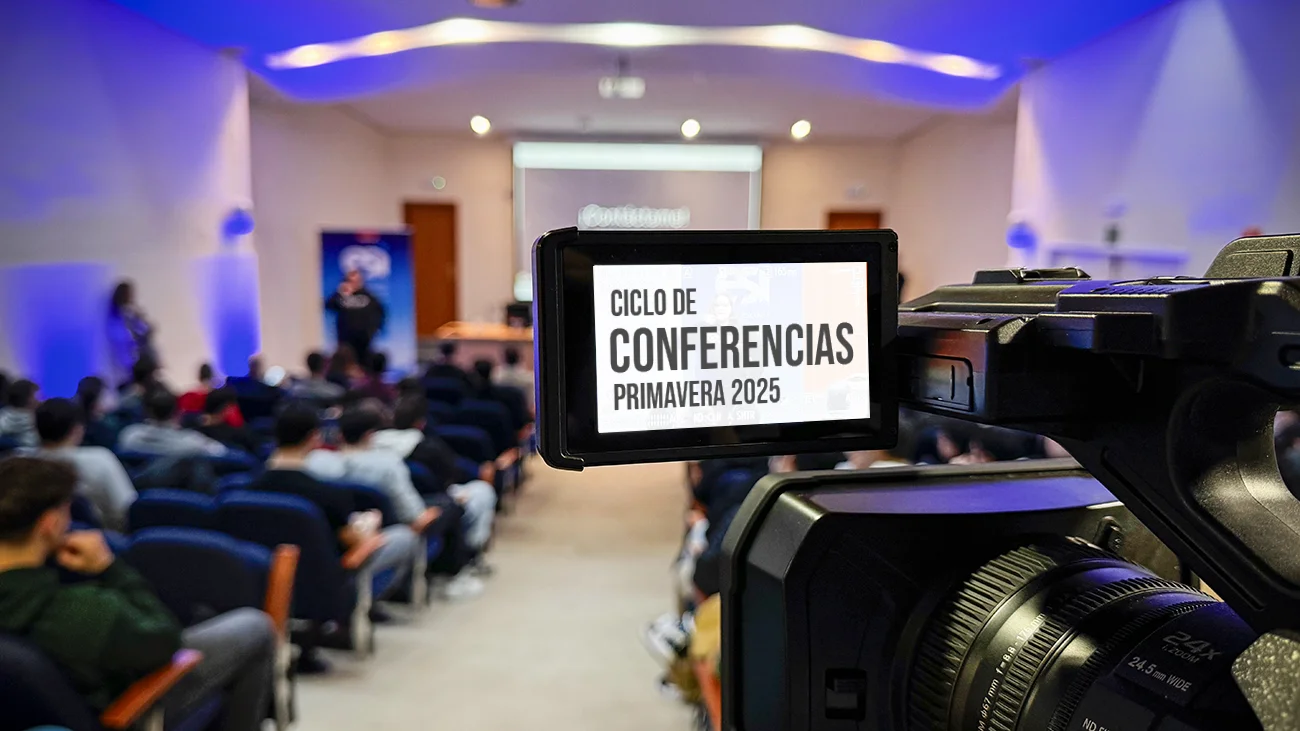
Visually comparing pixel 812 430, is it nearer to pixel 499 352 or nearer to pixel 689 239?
pixel 689 239

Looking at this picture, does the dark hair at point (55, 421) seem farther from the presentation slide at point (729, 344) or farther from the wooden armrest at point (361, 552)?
the presentation slide at point (729, 344)

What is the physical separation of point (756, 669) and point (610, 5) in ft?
19.9

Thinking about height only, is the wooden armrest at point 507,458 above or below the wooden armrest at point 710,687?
below

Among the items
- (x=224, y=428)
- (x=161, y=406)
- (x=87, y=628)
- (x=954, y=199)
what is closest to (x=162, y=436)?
(x=161, y=406)

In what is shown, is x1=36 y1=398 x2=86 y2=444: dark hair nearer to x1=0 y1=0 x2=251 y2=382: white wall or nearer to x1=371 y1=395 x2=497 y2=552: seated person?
x1=371 y1=395 x2=497 y2=552: seated person

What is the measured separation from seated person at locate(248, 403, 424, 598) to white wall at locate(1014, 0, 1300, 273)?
13.8 feet

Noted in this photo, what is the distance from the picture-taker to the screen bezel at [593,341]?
0.66m

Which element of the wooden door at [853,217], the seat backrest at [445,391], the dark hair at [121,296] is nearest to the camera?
the dark hair at [121,296]

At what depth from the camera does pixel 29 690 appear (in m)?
1.57

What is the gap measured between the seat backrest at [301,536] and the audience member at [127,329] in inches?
148

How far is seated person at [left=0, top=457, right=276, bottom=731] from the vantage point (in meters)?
1.77

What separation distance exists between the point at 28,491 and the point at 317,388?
410cm

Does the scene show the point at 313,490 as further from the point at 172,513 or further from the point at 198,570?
the point at 198,570

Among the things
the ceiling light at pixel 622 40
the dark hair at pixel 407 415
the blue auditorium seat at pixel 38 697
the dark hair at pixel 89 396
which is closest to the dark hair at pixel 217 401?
the dark hair at pixel 89 396
